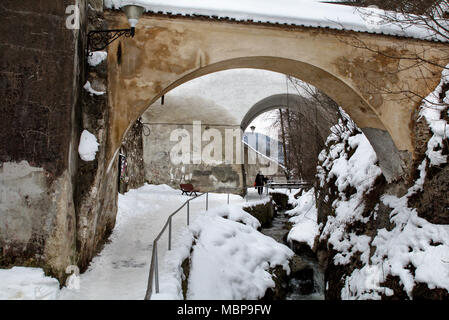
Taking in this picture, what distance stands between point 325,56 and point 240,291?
4.36 metres

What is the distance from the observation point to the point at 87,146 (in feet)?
19.4

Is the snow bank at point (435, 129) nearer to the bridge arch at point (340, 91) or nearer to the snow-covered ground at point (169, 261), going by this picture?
the bridge arch at point (340, 91)

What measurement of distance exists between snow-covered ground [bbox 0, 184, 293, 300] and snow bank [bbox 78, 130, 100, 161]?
62.9 inches

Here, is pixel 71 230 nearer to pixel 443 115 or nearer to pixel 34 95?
pixel 34 95

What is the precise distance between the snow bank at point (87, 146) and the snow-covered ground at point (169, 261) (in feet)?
5.24

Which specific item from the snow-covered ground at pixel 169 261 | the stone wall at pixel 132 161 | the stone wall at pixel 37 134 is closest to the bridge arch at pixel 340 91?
the stone wall at pixel 37 134

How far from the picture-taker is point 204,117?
17.7 metres

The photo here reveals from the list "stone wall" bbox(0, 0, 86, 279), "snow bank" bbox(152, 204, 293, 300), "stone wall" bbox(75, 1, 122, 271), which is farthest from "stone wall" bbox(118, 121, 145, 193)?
→ "stone wall" bbox(0, 0, 86, 279)

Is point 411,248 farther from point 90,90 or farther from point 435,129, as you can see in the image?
point 90,90

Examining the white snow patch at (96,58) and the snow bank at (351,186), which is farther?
the snow bank at (351,186)

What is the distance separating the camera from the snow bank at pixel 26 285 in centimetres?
448

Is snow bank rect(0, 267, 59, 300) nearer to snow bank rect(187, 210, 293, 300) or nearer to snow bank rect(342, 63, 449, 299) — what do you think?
snow bank rect(187, 210, 293, 300)
